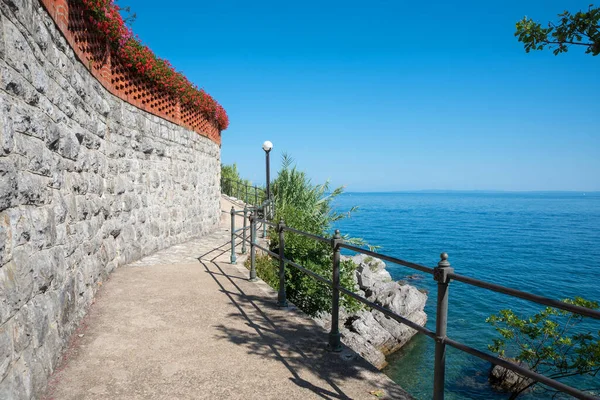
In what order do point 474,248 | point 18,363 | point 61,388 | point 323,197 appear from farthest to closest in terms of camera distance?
point 474,248 < point 323,197 < point 61,388 < point 18,363

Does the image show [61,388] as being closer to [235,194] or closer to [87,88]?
[87,88]

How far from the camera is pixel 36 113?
114 inches

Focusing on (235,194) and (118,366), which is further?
(235,194)

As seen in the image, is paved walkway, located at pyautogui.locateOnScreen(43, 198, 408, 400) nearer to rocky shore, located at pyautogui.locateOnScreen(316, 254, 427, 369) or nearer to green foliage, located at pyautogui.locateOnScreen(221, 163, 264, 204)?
rocky shore, located at pyautogui.locateOnScreen(316, 254, 427, 369)

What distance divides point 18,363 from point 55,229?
4.17ft

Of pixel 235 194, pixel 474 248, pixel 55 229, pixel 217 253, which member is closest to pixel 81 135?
pixel 55 229

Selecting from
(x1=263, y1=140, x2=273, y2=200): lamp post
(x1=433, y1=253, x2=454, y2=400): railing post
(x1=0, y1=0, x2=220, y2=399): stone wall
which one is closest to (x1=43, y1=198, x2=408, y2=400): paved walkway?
(x1=0, y1=0, x2=220, y2=399): stone wall

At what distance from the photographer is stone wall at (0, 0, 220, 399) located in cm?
235

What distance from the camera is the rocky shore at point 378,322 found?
9594mm

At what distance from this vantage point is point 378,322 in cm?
1167

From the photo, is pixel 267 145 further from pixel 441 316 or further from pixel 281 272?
pixel 441 316

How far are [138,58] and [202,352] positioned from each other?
17.7ft

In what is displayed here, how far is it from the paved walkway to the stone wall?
0.25m

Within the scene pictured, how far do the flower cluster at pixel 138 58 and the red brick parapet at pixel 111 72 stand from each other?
11 cm
